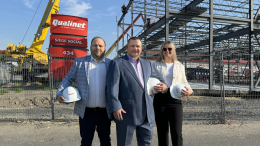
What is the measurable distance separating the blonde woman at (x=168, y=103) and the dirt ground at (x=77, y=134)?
3.92 ft

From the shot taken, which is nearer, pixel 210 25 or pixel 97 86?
pixel 97 86

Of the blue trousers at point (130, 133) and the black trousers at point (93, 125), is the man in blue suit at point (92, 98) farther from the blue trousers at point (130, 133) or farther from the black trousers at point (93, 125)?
the blue trousers at point (130, 133)

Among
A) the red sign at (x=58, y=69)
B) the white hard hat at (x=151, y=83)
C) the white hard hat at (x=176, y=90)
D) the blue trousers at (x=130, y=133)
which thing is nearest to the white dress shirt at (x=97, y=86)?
the blue trousers at (x=130, y=133)

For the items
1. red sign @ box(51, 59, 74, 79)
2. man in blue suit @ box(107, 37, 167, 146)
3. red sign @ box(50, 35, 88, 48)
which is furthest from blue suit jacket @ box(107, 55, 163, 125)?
red sign @ box(50, 35, 88, 48)

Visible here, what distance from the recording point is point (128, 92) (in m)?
2.25

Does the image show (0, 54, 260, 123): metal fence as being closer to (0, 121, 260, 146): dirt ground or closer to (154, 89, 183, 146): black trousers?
(0, 121, 260, 146): dirt ground

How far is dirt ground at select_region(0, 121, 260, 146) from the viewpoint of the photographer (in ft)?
12.9

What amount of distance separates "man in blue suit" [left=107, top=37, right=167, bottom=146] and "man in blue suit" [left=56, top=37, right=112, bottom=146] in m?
0.30

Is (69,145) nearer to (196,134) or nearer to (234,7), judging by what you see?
(196,134)

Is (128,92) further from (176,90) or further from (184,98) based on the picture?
(184,98)

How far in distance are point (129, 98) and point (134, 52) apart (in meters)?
0.61

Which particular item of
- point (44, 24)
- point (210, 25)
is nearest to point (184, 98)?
point (210, 25)

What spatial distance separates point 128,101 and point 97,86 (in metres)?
0.55

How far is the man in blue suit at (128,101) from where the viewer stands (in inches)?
86.9
